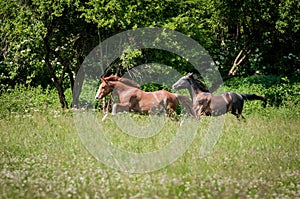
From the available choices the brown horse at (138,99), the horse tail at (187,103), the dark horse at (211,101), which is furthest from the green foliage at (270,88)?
the brown horse at (138,99)

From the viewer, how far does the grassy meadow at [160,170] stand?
6.86 meters

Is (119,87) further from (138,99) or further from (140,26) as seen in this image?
(140,26)

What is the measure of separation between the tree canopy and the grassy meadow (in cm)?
561

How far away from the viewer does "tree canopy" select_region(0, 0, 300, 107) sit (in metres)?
18.1

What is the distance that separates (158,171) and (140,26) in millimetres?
10489

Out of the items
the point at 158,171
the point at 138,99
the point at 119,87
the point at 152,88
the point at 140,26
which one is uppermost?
the point at 140,26

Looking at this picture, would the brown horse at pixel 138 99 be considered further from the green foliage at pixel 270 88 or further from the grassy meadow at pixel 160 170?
the green foliage at pixel 270 88

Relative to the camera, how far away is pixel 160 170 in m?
8.33

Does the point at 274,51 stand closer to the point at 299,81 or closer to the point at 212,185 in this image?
Answer: the point at 299,81

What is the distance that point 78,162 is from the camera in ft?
28.4

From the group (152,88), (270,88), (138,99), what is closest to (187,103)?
(138,99)

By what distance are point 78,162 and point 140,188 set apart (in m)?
1.90

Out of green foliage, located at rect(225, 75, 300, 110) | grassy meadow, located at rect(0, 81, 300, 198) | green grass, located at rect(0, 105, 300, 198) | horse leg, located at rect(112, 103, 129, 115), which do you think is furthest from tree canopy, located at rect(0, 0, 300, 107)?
green grass, located at rect(0, 105, 300, 198)

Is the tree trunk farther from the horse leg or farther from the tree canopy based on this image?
the horse leg
